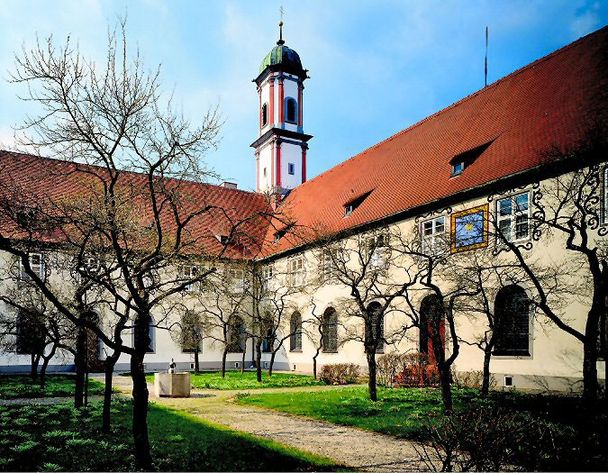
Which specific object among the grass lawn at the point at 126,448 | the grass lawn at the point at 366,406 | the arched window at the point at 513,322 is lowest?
the grass lawn at the point at 366,406

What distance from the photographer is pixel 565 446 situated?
19.7 ft

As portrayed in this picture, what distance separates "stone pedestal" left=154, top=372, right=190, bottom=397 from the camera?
17075 mm

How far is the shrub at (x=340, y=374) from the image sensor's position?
875 inches

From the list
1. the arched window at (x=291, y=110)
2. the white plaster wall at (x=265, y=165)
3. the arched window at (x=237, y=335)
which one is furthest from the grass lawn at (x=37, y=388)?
the arched window at (x=291, y=110)

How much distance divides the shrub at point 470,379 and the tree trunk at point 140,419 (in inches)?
510

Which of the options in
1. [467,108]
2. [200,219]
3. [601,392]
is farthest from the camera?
[200,219]

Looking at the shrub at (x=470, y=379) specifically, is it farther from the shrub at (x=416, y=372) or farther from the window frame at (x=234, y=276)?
the window frame at (x=234, y=276)

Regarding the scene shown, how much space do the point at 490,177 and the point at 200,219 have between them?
15905mm

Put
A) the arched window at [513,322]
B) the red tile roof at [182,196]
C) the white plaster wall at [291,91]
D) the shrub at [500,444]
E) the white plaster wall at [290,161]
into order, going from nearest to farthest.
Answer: the shrub at [500,444], the red tile roof at [182,196], the arched window at [513,322], the white plaster wall at [290,161], the white plaster wall at [291,91]

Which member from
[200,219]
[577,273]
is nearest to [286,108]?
[200,219]

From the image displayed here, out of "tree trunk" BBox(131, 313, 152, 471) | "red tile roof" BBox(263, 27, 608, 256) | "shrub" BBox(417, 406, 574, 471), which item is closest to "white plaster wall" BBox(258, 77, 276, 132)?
"red tile roof" BBox(263, 27, 608, 256)

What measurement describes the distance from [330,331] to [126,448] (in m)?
19.0

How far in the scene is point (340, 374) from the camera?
880 inches

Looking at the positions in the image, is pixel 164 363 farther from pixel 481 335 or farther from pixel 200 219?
pixel 481 335
